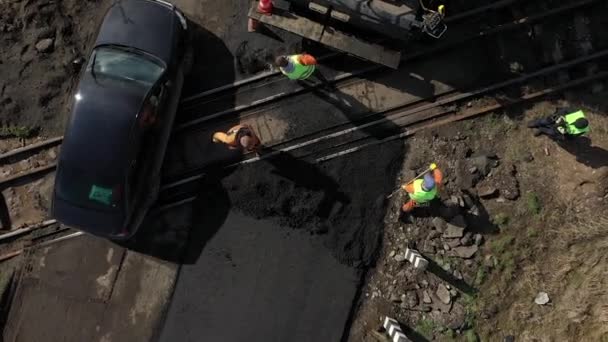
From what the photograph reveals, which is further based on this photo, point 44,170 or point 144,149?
point 44,170

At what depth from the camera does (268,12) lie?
29.9ft

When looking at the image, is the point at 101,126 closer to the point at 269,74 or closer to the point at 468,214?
the point at 269,74

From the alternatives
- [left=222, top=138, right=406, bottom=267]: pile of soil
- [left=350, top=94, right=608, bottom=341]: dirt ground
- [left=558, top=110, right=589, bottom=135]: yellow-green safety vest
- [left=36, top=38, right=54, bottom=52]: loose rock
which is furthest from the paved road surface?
[left=36, top=38, right=54, bottom=52]: loose rock

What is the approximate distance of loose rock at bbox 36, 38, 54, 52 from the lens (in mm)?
9781

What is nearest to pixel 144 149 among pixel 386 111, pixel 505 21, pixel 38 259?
pixel 38 259

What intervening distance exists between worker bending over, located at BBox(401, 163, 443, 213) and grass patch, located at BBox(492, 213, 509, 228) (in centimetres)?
163

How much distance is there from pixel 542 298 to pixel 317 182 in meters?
4.99

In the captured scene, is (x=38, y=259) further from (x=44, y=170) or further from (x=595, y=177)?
(x=595, y=177)

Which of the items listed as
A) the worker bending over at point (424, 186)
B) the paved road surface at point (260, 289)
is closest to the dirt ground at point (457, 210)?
the paved road surface at point (260, 289)

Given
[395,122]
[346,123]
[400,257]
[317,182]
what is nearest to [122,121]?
[317,182]

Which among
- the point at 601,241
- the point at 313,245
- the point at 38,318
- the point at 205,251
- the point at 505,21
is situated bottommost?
the point at 38,318

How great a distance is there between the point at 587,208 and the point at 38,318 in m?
11.1

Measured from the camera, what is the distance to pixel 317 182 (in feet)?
31.1

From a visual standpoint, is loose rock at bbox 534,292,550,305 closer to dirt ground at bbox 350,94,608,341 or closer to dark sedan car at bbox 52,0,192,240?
dirt ground at bbox 350,94,608,341
